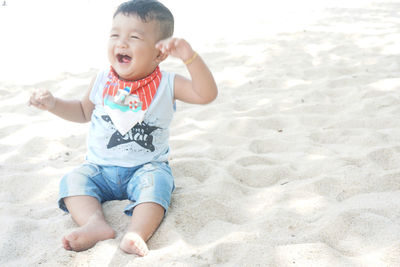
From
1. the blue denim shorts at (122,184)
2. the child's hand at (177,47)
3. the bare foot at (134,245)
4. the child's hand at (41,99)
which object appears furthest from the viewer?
the child's hand at (41,99)

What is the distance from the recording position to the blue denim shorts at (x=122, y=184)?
2129mm

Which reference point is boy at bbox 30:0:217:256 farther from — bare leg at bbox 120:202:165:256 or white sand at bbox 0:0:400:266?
white sand at bbox 0:0:400:266

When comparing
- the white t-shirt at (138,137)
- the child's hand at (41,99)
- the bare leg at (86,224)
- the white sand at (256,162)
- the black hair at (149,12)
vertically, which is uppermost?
the black hair at (149,12)

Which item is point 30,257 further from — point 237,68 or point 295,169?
point 237,68

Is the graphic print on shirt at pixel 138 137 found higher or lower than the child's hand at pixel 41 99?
lower

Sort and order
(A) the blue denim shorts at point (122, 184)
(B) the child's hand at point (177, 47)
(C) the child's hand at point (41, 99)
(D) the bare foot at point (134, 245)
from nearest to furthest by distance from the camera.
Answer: (D) the bare foot at point (134, 245)
(B) the child's hand at point (177, 47)
(A) the blue denim shorts at point (122, 184)
(C) the child's hand at point (41, 99)

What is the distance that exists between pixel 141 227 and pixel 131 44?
82 centimetres

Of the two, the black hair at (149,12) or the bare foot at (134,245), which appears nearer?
the bare foot at (134,245)

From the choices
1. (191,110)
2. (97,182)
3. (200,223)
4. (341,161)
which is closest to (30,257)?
(97,182)

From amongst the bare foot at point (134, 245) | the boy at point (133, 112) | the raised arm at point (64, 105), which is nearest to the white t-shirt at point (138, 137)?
the boy at point (133, 112)

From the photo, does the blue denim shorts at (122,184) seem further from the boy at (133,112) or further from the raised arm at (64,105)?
the raised arm at (64,105)

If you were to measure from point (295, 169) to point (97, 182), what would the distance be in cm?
105

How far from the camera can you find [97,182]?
2289 millimetres

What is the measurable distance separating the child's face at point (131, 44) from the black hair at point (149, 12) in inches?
0.8
